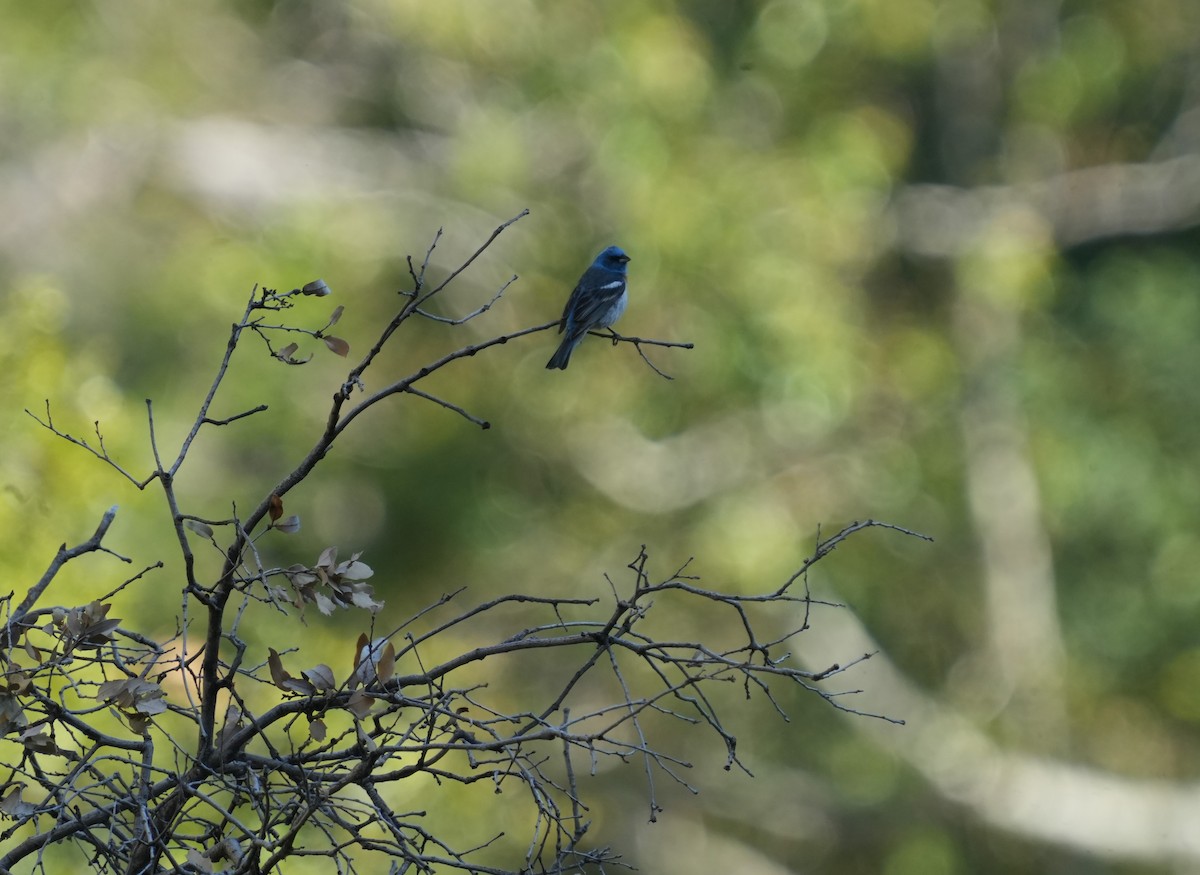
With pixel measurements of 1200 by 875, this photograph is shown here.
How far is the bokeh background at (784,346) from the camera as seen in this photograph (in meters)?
11.3

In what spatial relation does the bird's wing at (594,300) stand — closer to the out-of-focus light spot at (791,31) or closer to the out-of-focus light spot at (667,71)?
the out-of-focus light spot at (667,71)

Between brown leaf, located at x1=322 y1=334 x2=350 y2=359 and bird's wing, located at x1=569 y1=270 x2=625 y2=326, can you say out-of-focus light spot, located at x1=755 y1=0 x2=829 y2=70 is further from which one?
brown leaf, located at x1=322 y1=334 x2=350 y2=359

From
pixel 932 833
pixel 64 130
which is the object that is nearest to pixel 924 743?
pixel 932 833

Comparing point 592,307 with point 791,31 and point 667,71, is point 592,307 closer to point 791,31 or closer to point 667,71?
point 667,71

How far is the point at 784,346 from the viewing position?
10.8 metres

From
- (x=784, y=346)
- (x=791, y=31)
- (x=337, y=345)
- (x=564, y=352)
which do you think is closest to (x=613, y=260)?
(x=564, y=352)

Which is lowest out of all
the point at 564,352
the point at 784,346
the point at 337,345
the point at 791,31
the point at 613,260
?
the point at 337,345

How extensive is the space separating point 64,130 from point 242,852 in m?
12.5

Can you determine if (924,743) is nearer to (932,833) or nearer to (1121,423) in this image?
(932,833)

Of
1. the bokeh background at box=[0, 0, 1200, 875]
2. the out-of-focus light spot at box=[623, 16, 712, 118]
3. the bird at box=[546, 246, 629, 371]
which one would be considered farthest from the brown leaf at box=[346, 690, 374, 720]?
the out-of-focus light spot at box=[623, 16, 712, 118]

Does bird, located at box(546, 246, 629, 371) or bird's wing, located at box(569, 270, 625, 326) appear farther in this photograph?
bird's wing, located at box(569, 270, 625, 326)

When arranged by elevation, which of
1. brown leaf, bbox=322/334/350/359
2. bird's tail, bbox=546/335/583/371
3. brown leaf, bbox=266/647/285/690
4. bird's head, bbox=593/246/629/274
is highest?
bird's head, bbox=593/246/629/274

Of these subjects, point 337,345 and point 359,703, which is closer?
point 359,703

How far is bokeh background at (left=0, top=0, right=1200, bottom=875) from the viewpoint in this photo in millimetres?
11328
